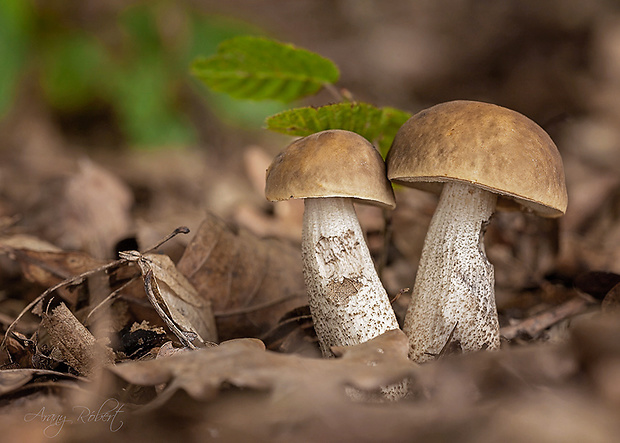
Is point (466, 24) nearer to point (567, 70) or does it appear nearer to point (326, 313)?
point (567, 70)

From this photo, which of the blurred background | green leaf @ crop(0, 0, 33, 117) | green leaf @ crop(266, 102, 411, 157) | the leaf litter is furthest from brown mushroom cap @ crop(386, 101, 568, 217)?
green leaf @ crop(0, 0, 33, 117)

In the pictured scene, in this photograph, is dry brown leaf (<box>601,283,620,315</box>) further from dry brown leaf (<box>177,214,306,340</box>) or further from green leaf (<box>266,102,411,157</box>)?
dry brown leaf (<box>177,214,306,340</box>)

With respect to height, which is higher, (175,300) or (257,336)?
(175,300)

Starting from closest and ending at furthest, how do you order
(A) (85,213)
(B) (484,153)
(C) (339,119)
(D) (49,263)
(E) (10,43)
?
(B) (484,153) → (C) (339,119) → (D) (49,263) → (A) (85,213) → (E) (10,43)

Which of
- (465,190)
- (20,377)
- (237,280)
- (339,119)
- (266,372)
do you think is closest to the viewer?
(266,372)

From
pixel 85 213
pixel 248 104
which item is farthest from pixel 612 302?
pixel 248 104

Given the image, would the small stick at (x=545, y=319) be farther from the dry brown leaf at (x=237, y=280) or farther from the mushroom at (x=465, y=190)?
the dry brown leaf at (x=237, y=280)

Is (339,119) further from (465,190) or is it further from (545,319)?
(545,319)
